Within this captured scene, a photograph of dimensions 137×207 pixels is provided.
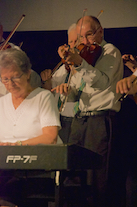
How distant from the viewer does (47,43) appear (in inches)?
111

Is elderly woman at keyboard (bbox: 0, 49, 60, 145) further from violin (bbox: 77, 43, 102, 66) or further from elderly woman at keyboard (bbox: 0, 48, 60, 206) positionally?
violin (bbox: 77, 43, 102, 66)

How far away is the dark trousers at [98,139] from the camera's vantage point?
1.62 meters

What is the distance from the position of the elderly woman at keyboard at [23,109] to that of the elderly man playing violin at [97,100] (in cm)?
20

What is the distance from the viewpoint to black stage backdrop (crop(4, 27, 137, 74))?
255 cm

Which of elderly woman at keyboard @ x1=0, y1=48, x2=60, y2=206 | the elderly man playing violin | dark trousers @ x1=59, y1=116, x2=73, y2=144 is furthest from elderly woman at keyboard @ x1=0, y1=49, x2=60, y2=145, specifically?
dark trousers @ x1=59, y1=116, x2=73, y2=144

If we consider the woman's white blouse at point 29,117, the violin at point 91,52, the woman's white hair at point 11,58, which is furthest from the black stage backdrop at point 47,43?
the woman's white blouse at point 29,117

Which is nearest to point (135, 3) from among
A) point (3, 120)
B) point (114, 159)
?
point (114, 159)

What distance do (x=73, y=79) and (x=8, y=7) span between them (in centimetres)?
137

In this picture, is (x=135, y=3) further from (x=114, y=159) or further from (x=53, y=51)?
(x=114, y=159)

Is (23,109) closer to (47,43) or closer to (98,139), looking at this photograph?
(98,139)

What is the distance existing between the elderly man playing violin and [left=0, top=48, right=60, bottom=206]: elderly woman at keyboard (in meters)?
0.20

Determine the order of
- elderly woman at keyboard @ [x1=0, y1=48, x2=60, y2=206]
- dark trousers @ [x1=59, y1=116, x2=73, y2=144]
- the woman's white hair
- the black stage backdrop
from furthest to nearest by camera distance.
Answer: the black stage backdrop → dark trousers @ [x1=59, y1=116, x2=73, y2=144] → the woman's white hair → elderly woman at keyboard @ [x1=0, y1=48, x2=60, y2=206]

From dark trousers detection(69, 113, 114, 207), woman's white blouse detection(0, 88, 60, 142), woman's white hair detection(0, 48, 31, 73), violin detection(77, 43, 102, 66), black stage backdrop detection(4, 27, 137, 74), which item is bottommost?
dark trousers detection(69, 113, 114, 207)

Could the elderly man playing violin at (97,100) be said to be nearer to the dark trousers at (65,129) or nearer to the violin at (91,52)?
the violin at (91,52)
